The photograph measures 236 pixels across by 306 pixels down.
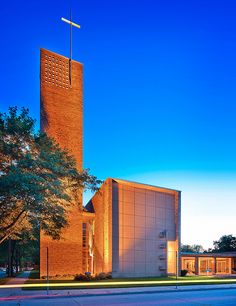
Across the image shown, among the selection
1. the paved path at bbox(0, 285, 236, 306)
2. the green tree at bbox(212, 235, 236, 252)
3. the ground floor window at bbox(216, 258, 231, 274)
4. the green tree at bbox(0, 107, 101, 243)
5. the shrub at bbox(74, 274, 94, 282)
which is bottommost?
the green tree at bbox(212, 235, 236, 252)

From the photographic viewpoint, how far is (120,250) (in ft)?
126

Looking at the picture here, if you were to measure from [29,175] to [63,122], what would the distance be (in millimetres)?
19189

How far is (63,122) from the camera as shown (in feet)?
124

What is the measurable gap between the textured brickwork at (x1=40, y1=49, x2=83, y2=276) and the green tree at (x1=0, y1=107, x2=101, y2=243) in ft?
38.8

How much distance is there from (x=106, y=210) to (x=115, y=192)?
2.16 meters

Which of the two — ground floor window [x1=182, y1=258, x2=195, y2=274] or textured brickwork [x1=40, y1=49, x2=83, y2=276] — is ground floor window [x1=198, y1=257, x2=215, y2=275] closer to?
ground floor window [x1=182, y1=258, x2=195, y2=274]

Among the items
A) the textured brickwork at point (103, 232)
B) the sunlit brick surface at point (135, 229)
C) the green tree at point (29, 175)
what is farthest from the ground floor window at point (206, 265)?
the green tree at point (29, 175)

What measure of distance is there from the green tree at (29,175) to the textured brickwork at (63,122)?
Result: 466 inches

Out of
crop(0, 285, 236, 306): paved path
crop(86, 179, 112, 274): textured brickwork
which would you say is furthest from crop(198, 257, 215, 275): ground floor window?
crop(0, 285, 236, 306): paved path

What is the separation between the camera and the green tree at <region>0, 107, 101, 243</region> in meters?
19.2

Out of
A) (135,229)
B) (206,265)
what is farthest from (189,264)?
(135,229)

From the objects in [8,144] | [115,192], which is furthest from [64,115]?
[8,144]

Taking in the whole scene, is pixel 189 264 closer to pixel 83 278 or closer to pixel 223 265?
pixel 223 265

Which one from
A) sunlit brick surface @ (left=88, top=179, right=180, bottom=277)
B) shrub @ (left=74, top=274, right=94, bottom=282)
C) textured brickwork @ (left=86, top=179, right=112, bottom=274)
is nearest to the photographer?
shrub @ (left=74, top=274, right=94, bottom=282)
